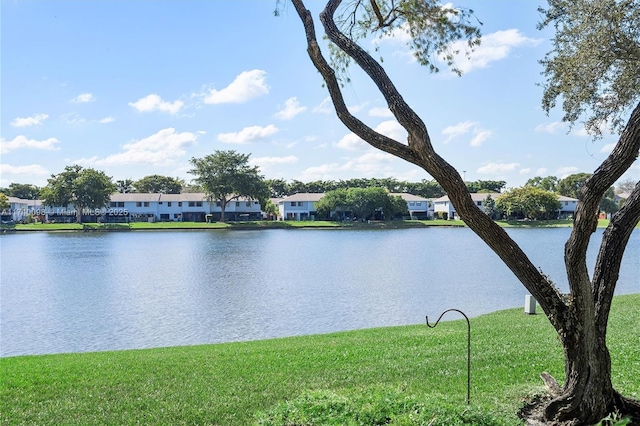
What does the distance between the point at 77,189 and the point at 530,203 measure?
61.8m

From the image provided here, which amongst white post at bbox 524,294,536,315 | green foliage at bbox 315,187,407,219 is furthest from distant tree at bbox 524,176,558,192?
white post at bbox 524,294,536,315

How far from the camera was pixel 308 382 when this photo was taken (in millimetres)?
6875

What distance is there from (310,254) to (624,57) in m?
28.6

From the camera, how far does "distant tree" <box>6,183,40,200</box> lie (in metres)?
93.2

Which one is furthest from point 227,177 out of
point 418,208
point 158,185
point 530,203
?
point 530,203

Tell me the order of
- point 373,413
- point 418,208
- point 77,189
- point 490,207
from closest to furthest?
1. point 373,413
2. point 77,189
3. point 490,207
4. point 418,208

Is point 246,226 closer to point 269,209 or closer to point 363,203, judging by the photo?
point 269,209

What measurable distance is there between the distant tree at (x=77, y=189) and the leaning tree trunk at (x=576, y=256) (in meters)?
71.2

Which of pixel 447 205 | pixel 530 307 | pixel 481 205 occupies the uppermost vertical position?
pixel 447 205

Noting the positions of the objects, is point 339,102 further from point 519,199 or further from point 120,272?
point 519,199

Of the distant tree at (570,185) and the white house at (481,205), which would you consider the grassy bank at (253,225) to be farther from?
the distant tree at (570,185)

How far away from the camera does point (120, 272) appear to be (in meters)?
27.0

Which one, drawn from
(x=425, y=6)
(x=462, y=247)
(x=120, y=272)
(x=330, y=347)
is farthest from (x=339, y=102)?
(x=462, y=247)

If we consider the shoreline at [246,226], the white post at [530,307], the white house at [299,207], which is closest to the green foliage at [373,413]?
the white post at [530,307]
